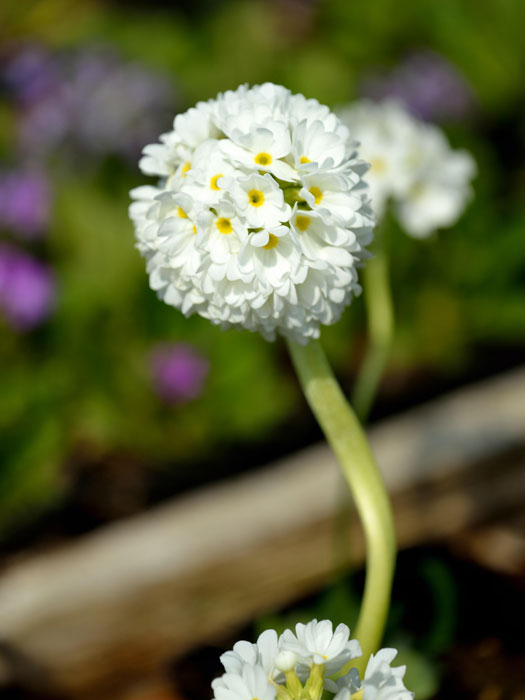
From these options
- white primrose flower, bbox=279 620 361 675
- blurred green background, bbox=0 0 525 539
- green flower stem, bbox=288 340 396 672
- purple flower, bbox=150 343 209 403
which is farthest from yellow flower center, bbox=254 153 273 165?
purple flower, bbox=150 343 209 403

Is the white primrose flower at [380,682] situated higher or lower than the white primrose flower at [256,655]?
lower

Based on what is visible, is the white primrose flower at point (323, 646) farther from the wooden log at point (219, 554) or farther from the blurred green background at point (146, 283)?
the blurred green background at point (146, 283)

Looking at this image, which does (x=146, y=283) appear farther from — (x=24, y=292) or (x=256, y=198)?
(x=256, y=198)

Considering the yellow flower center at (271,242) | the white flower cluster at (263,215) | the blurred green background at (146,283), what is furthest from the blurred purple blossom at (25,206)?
the yellow flower center at (271,242)

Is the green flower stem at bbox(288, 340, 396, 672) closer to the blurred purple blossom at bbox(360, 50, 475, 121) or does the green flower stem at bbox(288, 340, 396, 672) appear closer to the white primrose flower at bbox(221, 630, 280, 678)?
the white primrose flower at bbox(221, 630, 280, 678)

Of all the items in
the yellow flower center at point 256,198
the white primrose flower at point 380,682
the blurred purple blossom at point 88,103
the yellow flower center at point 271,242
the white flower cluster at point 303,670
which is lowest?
the white primrose flower at point 380,682

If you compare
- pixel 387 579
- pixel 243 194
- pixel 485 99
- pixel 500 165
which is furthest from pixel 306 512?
pixel 485 99
